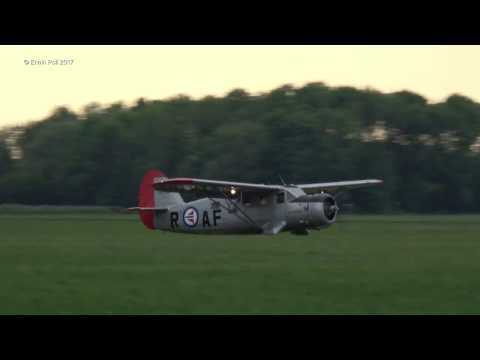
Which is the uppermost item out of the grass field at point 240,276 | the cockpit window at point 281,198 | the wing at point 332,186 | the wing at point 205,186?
the wing at point 205,186

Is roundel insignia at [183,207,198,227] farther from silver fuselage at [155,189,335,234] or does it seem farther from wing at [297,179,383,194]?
wing at [297,179,383,194]

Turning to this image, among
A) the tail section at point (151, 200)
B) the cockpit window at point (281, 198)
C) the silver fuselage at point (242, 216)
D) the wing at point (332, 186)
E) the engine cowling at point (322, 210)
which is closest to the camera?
the engine cowling at point (322, 210)

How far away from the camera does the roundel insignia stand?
28.3 m

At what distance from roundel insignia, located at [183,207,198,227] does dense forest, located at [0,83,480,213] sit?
31.1m

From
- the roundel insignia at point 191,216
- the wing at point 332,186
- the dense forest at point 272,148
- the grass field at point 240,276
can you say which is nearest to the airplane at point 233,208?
the roundel insignia at point 191,216

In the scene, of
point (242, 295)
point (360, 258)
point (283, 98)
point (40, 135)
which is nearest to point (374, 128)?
point (283, 98)

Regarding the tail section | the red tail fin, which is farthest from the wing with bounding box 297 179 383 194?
the red tail fin

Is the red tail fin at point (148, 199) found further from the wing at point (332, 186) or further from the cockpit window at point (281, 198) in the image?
the wing at point (332, 186)

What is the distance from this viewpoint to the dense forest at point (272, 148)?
2547 inches

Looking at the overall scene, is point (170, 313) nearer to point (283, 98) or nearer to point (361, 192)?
point (361, 192)

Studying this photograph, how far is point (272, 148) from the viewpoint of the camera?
66062 mm

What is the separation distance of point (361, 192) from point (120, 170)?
19.6 meters

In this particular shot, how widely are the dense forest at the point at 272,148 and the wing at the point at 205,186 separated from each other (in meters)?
31.9

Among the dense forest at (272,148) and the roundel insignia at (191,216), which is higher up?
the dense forest at (272,148)
